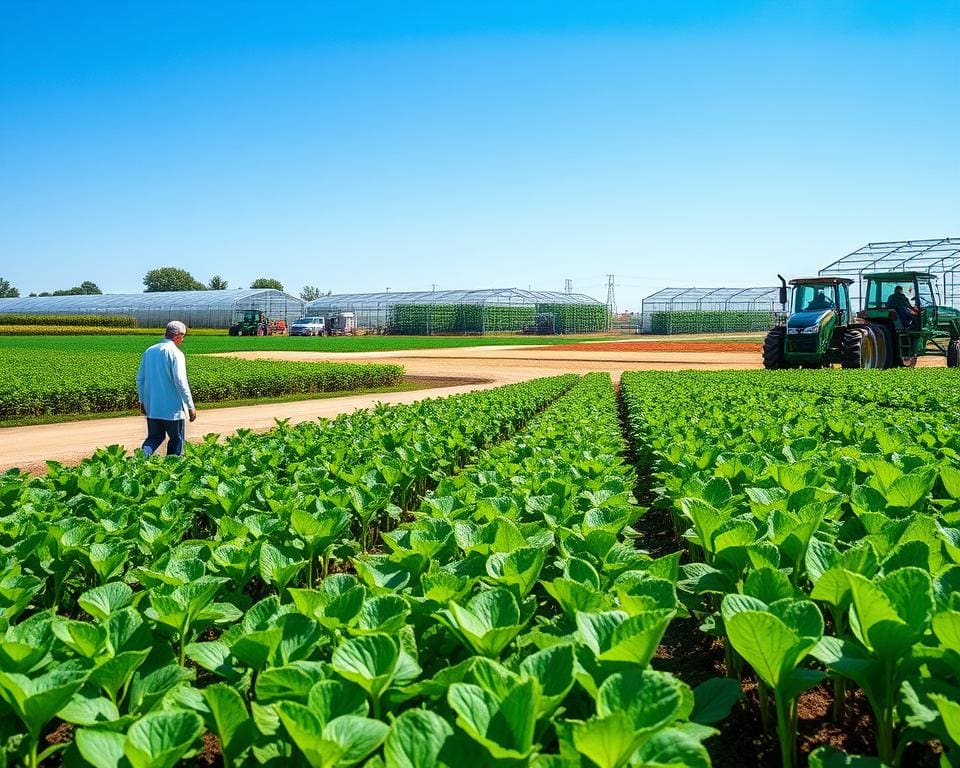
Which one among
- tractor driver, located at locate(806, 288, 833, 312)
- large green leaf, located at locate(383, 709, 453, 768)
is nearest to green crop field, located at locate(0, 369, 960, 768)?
large green leaf, located at locate(383, 709, 453, 768)

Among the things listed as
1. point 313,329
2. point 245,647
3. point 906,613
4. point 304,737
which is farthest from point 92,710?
point 313,329

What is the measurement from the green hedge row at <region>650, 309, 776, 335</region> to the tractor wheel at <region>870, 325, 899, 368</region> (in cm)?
4717

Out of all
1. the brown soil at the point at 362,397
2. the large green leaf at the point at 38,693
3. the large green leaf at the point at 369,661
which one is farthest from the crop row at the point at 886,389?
the large green leaf at the point at 38,693

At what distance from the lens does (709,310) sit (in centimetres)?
7200

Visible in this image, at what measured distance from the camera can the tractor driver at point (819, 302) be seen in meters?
20.8

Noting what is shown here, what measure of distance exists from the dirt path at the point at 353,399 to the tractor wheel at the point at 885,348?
7.07 m

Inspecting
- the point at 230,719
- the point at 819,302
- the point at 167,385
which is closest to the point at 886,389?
the point at 167,385

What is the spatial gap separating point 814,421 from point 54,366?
1998 cm

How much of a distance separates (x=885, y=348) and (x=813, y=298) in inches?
103

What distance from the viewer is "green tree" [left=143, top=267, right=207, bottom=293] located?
135 m

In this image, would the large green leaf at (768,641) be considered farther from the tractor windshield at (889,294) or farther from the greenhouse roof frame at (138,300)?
the greenhouse roof frame at (138,300)

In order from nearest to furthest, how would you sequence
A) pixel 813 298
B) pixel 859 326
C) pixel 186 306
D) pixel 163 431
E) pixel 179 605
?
pixel 179 605 → pixel 163 431 → pixel 859 326 → pixel 813 298 → pixel 186 306

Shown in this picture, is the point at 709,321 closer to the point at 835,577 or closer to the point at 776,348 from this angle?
the point at 776,348

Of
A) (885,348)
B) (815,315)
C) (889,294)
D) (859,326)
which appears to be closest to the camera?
(815,315)
